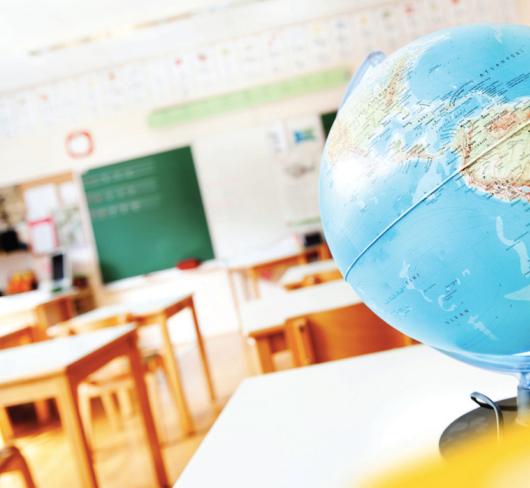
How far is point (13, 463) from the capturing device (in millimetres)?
1665

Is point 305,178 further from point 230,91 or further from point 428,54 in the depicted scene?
point 428,54

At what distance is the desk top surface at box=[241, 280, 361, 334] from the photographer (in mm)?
1782

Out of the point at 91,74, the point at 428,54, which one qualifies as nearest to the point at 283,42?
the point at 91,74

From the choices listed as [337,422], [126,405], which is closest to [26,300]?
[126,405]

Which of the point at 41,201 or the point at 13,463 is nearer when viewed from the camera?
the point at 13,463

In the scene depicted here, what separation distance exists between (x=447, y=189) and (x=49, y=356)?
190 centimetres

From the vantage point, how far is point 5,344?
3604mm

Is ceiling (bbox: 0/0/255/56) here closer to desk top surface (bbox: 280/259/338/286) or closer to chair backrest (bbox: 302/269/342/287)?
desk top surface (bbox: 280/259/338/286)

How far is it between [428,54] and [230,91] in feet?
16.1

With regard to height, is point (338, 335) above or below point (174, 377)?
above

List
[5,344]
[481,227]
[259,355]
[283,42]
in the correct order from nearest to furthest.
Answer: [481,227], [259,355], [5,344], [283,42]

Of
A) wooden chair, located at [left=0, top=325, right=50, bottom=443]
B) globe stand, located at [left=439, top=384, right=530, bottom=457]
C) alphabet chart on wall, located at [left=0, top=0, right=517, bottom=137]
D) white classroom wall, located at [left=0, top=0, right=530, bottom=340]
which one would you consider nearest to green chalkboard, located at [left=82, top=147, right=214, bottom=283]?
white classroom wall, located at [left=0, top=0, right=530, bottom=340]

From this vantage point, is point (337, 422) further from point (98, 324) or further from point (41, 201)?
point (41, 201)

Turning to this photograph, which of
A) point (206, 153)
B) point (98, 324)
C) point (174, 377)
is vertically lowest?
point (174, 377)
